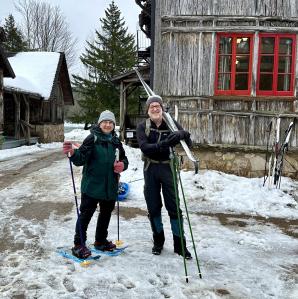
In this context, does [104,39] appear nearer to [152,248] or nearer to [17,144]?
[17,144]

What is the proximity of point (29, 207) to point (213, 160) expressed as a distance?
4.53 meters

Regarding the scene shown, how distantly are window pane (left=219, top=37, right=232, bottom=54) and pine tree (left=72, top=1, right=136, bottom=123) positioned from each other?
71.4 ft

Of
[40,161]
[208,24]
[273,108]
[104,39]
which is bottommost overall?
[40,161]

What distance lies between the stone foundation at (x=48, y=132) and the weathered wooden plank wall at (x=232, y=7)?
1576 centimetres

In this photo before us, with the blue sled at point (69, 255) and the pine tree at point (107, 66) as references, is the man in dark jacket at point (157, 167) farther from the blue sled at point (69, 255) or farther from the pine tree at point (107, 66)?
the pine tree at point (107, 66)

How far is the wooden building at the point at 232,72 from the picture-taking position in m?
9.03

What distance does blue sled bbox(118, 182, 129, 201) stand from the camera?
761 centimetres

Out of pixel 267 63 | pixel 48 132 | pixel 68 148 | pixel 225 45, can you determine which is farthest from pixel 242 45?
pixel 48 132

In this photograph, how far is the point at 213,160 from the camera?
9.30 metres

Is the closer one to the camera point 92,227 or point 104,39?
point 92,227

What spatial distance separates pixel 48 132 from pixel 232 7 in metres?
17.5

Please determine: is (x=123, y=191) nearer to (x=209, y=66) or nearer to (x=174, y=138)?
(x=174, y=138)

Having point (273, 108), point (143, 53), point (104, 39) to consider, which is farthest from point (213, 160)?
point (104, 39)

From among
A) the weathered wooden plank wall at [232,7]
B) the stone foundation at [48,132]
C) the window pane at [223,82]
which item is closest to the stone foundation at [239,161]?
the window pane at [223,82]
